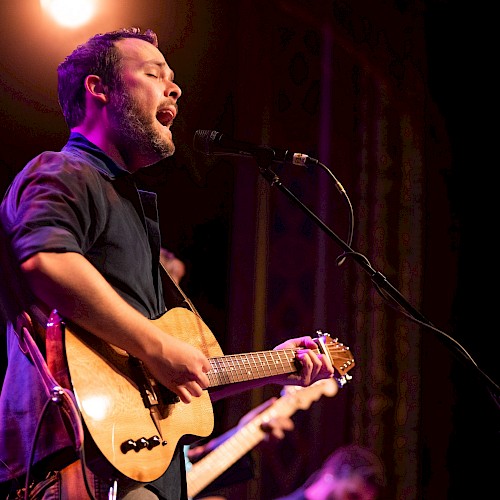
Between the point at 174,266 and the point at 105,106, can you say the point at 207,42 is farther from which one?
the point at 105,106

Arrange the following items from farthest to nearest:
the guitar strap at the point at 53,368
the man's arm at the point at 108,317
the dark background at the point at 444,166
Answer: the dark background at the point at 444,166 < the man's arm at the point at 108,317 < the guitar strap at the point at 53,368

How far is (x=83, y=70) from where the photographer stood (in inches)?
96.4

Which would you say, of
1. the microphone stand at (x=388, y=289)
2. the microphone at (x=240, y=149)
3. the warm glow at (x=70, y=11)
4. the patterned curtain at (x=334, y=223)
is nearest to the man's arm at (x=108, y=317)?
the microphone stand at (x=388, y=289)

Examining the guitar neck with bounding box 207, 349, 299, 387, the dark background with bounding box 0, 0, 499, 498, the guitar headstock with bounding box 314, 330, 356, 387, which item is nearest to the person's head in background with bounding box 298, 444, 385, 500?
the dark background with bounding box 0, 0, 499, 498

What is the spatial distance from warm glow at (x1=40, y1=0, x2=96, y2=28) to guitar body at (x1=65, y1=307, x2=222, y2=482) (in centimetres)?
246

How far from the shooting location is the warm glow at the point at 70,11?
3688 millimetres

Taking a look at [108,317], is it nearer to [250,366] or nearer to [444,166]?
[250,366]

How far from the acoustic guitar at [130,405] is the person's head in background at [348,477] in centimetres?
222

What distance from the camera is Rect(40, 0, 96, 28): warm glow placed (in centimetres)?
369

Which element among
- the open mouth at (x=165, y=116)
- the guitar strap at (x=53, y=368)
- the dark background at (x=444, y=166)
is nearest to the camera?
the guitar strap at (x=53, y=368)

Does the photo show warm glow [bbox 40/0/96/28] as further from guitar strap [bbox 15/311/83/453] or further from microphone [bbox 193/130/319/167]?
guitar strap [bbox 15/311/83/453]

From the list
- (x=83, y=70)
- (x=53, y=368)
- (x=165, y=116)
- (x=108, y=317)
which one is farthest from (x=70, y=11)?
(x=53, y=368)

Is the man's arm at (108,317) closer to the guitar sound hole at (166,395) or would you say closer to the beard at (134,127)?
the guitar sound hole at (166,395)

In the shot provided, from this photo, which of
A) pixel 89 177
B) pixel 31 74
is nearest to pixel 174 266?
pixel 31 74
